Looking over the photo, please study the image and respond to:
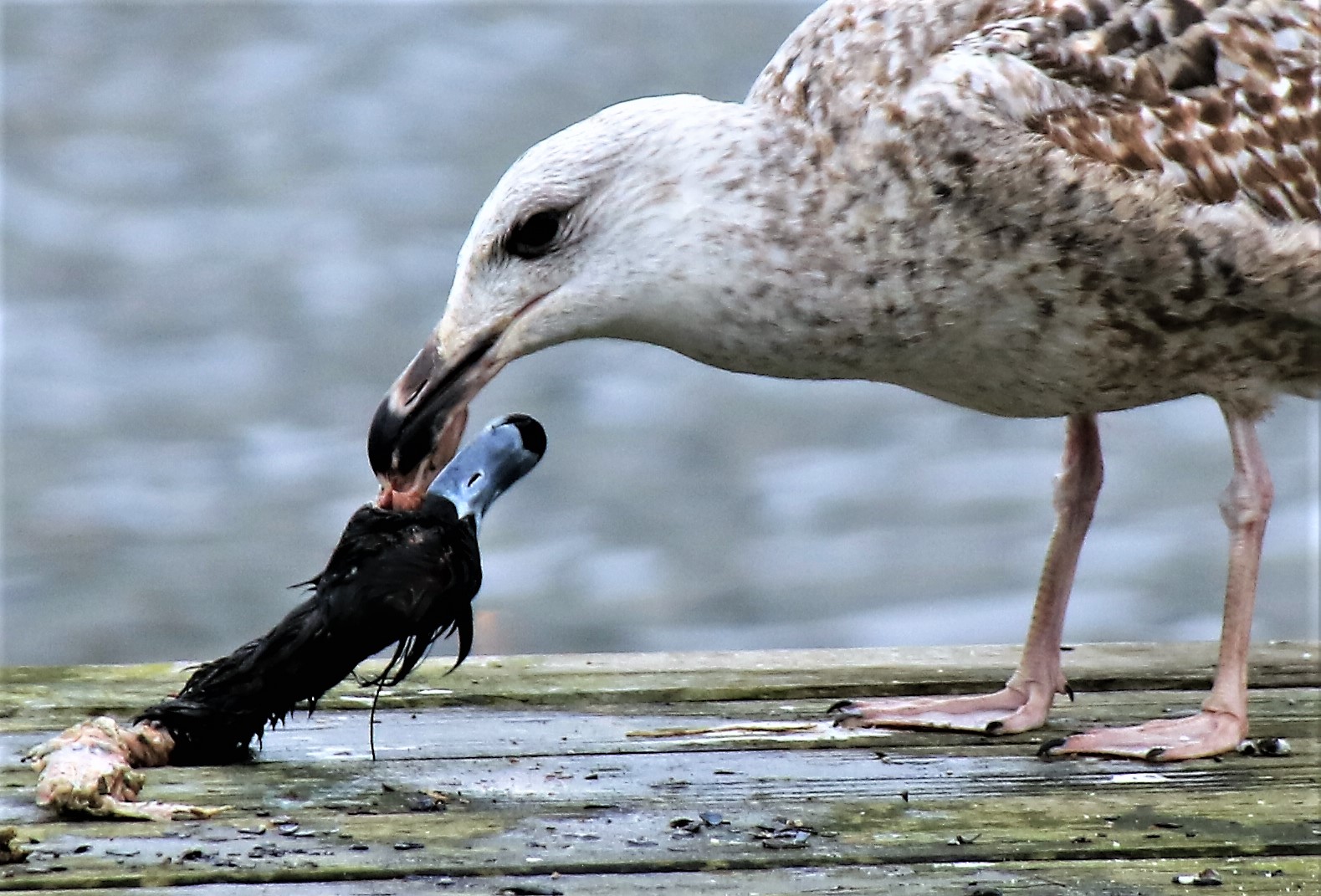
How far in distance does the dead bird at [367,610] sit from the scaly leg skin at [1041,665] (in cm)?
83

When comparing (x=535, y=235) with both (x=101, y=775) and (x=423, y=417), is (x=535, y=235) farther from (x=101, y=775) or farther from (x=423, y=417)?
(x=101, y=775)

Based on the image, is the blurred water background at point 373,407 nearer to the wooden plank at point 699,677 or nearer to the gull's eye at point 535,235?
the wooden plank at point 699,677

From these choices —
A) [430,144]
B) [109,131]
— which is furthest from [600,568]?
[109,131]

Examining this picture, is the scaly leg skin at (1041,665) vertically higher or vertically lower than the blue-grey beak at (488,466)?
lower

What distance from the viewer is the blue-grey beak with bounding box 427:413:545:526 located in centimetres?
356

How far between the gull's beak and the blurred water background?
5.11 m

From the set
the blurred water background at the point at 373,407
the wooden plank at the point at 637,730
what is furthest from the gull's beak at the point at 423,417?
the blurred water background at the point at 373,407

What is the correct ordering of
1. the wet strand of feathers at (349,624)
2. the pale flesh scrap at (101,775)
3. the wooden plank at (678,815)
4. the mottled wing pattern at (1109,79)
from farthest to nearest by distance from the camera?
the mottled wing pattern at (1109,79)
the wet strand of feathers at (349,624)
the pale flesh scrap at (101,775)
the wooden plank at (678,815)

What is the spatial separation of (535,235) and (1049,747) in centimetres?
128

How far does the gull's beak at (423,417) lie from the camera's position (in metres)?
3.47

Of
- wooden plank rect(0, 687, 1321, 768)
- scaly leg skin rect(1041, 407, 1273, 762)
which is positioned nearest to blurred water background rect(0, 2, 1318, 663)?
wooden plank rect(0, 687, 1321, 768)

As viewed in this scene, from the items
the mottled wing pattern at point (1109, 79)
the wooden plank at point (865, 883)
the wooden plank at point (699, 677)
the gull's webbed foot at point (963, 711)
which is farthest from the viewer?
the wooden plank at point (699, 677)

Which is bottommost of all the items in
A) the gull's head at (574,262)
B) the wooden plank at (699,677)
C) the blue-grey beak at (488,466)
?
the wooden plank at (699,677)

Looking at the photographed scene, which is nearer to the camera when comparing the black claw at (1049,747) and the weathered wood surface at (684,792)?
the weathered wood surface at (684,792)
